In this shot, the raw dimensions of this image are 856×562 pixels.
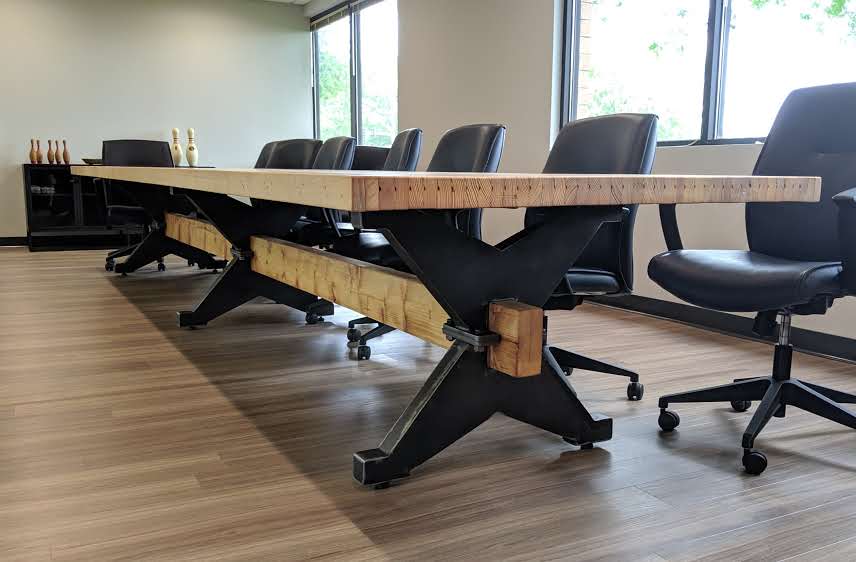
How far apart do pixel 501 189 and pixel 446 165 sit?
160 centimetres

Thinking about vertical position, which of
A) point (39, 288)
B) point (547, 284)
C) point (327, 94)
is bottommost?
point (39, 288)

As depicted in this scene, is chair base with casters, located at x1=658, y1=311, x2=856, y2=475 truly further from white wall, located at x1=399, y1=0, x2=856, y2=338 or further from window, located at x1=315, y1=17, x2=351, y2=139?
window, located at x1=315, y1=17, x2=351, y2=139

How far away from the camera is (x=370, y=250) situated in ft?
9.65

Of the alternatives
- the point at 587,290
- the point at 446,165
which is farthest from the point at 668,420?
the point at 446,165

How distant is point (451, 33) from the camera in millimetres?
5676

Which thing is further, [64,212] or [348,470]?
[64,212]

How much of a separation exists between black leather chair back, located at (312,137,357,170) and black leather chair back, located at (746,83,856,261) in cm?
204

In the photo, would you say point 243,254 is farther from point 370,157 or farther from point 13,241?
point 13,241

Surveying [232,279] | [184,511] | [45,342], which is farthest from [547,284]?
[45,342]

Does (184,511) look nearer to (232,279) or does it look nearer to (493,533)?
(493,533)

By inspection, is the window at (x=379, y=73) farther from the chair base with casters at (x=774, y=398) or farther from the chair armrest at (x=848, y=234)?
the chair armrest at (x=848, y=234)

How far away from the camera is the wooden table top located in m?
1.37

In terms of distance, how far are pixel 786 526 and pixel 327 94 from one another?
301 inches

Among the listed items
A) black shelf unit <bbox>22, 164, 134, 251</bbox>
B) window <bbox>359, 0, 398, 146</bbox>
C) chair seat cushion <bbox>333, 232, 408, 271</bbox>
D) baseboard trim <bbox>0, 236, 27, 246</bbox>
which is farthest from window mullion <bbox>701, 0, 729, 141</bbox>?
baseboard trim <bbox>0, 236, 27, 246</bbox>
